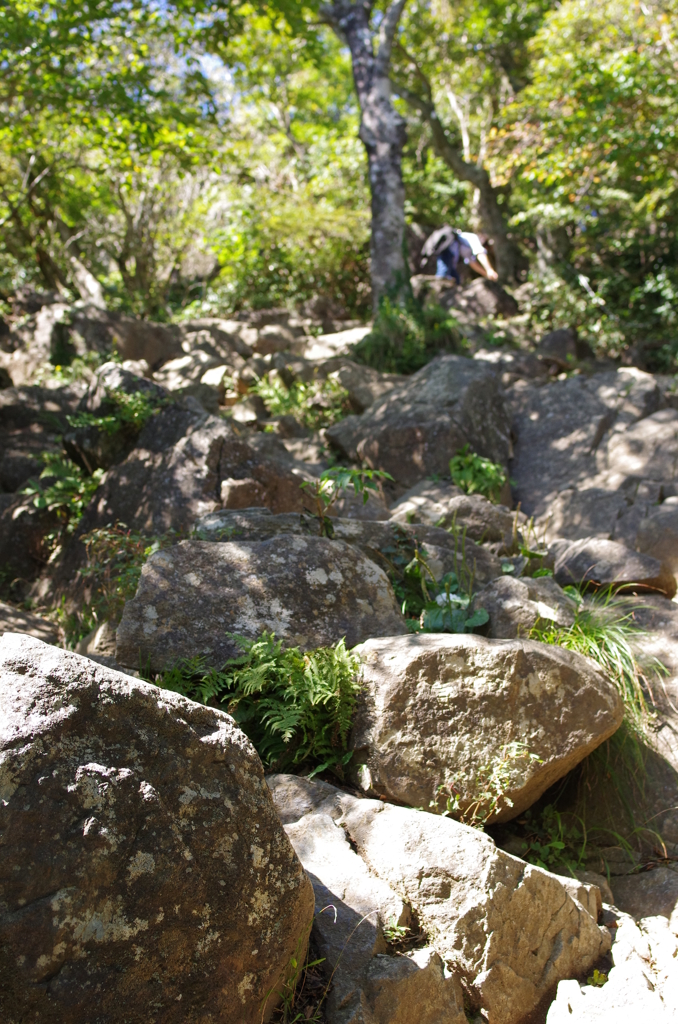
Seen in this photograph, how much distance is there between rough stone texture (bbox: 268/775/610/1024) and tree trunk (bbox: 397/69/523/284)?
1582 cm

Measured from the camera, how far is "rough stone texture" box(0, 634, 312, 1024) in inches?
73.7

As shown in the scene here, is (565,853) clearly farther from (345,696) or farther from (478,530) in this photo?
(478,530)

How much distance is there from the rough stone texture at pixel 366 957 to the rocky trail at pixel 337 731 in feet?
0.03

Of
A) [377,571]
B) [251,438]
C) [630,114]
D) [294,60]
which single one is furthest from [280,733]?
[294,60]

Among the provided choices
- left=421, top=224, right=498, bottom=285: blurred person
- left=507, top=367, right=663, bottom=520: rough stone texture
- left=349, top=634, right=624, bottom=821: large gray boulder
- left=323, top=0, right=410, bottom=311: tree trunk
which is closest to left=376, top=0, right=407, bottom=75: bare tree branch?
left=323, top=0, right=410, bottom=311: tree trunk

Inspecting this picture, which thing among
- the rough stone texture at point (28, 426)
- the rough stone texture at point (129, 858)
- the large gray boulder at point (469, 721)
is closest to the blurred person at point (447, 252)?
the rough stone texture at point (28, 426)

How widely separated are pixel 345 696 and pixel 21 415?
707 cm

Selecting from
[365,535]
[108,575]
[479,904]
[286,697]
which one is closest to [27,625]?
[108,575]

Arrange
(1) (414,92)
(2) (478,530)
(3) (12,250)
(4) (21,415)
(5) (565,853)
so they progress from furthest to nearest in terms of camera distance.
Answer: (1) (414,92) < (3) (12,250) < (4) (21,415) < (2) (478,530) < (5) (565,853)

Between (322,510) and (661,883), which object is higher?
(322,510)

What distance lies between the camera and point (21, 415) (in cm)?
904

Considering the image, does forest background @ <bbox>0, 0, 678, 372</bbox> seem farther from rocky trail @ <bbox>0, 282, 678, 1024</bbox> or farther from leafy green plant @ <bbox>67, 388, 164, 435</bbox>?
rocky trail @ <bbox>0, 282, 678, 1024</bbox>

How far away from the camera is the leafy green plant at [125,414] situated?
684 cm

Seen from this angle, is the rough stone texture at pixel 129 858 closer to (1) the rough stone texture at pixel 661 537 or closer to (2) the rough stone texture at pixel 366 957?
(2) the rough stone texture at pixel 366 957
